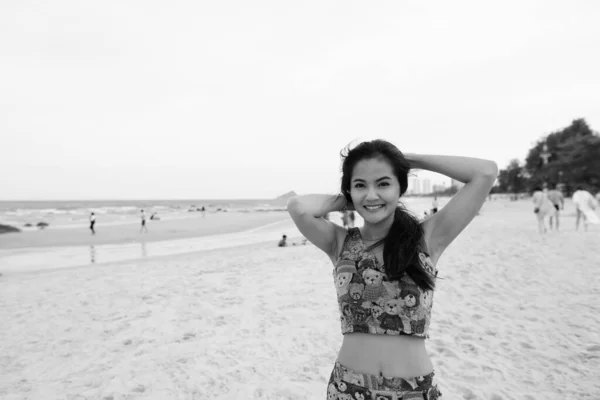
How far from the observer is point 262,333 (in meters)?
5.34

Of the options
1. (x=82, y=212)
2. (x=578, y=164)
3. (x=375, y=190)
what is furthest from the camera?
(x=82, y=212)

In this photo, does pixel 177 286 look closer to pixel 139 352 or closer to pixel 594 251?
pixel 139 352

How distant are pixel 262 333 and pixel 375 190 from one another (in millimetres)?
4118

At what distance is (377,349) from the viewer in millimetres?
1729

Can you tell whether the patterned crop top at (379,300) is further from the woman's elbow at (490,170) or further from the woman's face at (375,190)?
the woman's elbow at (490,170)

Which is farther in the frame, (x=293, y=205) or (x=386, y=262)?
(x=293, y=205)

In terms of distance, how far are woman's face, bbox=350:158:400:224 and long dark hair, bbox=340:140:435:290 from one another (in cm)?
4

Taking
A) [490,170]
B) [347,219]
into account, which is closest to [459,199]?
[490,170]

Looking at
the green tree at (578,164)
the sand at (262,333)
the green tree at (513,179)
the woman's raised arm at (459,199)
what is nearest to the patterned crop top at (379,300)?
the woman's raised arm at (459,199)

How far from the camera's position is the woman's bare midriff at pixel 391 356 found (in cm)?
171

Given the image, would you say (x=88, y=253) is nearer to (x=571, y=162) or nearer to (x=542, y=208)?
(x=542, y=208)

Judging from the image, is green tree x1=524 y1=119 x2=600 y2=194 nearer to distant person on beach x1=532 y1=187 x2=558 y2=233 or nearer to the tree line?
the tree line

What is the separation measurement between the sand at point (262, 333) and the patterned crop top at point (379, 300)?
7.82 feet

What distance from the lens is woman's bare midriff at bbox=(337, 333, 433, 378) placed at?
171 centimetres
